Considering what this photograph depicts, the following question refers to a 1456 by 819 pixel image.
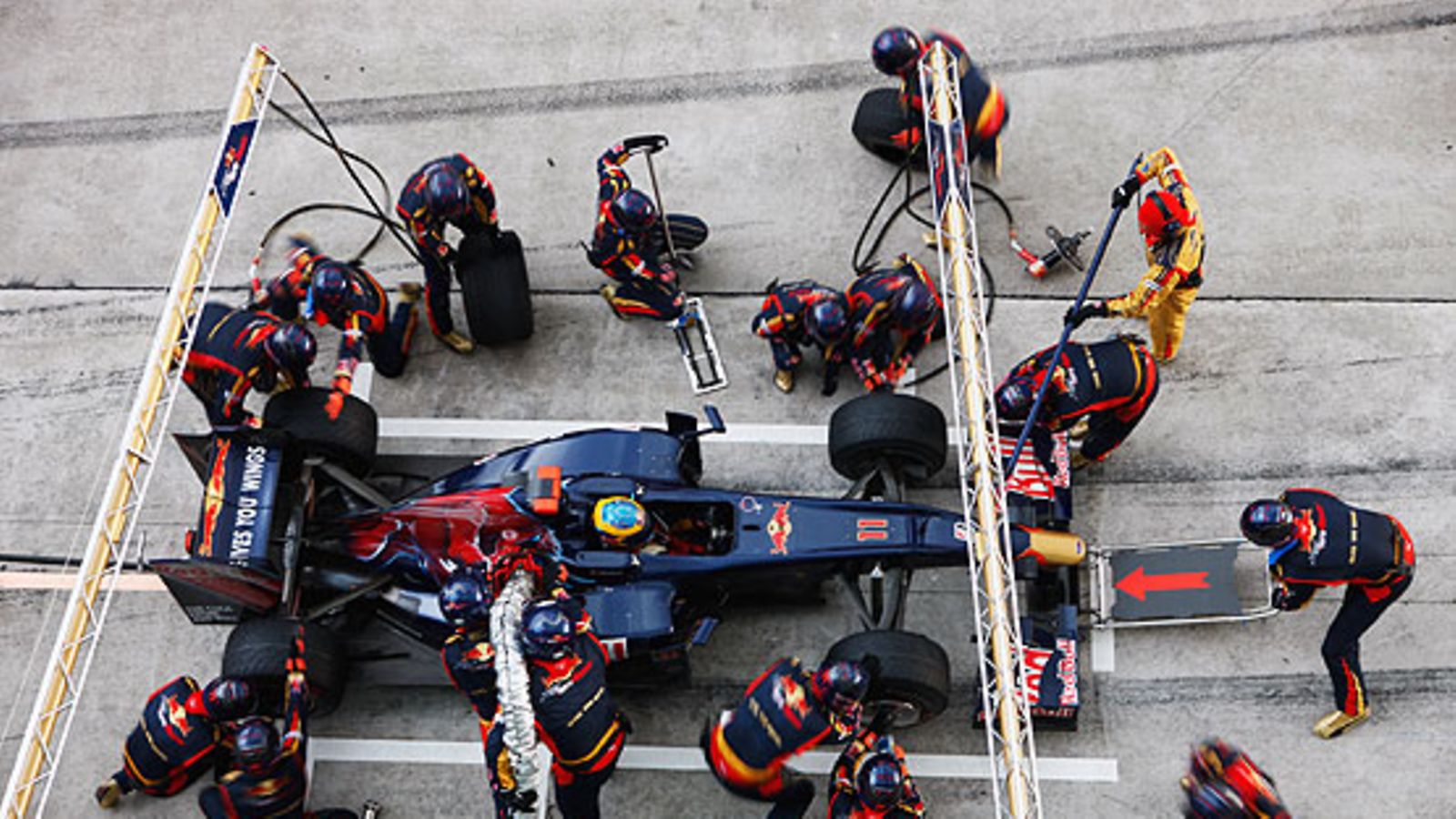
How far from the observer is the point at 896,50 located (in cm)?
Result: 818

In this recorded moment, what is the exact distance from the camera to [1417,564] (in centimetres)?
752

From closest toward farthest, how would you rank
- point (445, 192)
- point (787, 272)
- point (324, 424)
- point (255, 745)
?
point (255, 745)
point (324, 424)
point (445, 192)
point (787, 272)

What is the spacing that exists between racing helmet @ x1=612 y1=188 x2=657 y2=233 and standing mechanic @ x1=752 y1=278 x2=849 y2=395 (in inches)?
36.6

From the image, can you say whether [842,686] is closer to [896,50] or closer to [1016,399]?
[1016,399]

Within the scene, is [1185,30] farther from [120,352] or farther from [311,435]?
[120,352]

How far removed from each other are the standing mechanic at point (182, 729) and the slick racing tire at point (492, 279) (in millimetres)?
2810

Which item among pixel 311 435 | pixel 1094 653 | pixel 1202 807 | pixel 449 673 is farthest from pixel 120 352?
pixel 1202 807

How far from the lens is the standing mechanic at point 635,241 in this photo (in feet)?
25.5

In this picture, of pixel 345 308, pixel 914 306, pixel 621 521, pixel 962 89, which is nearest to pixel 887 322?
pixel 914 306

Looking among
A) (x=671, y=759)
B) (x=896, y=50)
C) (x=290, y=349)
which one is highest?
(x=896, y=50)

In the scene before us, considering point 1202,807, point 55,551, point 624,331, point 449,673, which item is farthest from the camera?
point 624,331

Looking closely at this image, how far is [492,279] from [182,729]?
3265 millimetres

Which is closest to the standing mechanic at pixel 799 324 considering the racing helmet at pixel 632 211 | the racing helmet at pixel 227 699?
the racing helmet at pixel 632 211

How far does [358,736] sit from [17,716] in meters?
2.23
